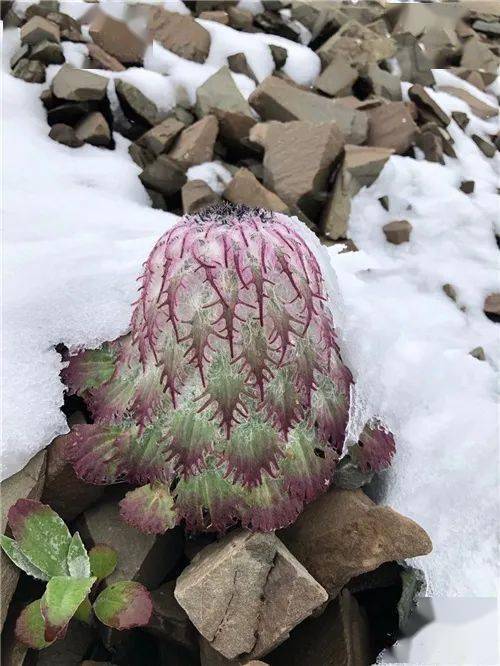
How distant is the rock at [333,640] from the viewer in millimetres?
1655

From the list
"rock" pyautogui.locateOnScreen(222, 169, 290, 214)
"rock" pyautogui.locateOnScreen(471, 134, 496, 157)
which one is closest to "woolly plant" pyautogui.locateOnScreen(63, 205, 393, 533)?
"rock" pyautogui.locateOnScreen(222, 169, 290, 214)

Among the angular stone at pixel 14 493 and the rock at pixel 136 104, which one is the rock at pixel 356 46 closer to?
the rock at pixel 136 104

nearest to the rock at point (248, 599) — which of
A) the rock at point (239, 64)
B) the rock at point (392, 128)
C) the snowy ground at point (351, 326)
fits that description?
the snowy ground at point (351, 326)

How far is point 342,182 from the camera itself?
134 inches

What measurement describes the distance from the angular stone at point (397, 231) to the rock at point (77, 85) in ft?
5.67

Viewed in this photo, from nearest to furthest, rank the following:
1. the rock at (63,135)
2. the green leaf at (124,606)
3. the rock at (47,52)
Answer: the green leaf at (124,606), the rock at (63,135), the rock at (47,52)

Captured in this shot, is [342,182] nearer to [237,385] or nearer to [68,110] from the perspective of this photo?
[68,110]

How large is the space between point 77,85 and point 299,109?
4.37ft

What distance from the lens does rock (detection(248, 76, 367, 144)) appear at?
378 centimetres

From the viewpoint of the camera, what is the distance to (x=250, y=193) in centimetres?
317

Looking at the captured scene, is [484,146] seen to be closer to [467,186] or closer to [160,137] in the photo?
[467,186]

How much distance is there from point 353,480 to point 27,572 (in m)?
0.93

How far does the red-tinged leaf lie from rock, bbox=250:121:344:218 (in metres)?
2.01

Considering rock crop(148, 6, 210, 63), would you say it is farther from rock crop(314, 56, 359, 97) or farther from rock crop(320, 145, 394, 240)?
rock crop(320, 145, 394, 240)
